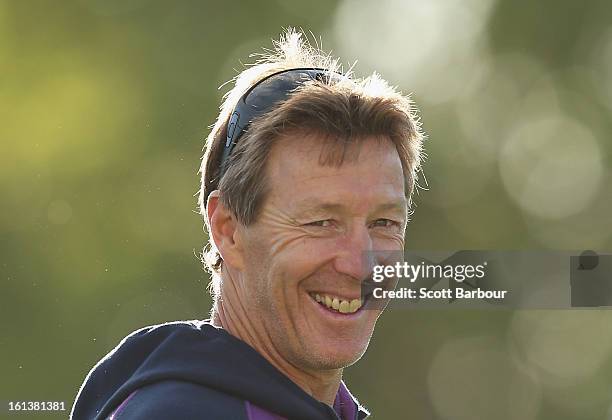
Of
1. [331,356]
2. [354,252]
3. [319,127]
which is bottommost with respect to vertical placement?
[331,356]

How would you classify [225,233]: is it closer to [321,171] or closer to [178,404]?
[321,171]

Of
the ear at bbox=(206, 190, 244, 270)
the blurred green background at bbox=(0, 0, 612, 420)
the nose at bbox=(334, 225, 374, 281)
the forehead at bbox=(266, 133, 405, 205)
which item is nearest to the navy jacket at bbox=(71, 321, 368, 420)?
the ear at bbox=(206, 190, 244, 270)

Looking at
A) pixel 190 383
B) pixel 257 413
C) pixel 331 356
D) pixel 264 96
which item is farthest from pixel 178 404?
pixel 264 96

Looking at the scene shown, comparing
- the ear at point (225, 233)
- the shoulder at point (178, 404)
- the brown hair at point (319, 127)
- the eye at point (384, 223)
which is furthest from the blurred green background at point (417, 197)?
the shoulder at point (178, 404)

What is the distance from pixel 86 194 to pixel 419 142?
9903 millimetres

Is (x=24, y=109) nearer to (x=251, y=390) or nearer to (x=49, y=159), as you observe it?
(x=49, y=159)

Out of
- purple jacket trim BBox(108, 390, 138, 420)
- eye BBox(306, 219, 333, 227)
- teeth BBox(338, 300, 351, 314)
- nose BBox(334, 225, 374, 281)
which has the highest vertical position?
eye BBox(306, 219, 333, 227)

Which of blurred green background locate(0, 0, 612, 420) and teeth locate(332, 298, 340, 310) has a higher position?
blurred green background locate(0, 0, 612, 420)

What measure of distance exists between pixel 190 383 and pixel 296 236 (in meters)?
0.51

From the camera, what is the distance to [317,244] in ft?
10.1

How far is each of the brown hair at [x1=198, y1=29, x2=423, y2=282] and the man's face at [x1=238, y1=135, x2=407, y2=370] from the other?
3cm

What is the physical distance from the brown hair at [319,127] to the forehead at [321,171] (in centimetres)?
1

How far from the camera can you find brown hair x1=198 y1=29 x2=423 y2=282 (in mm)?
3037

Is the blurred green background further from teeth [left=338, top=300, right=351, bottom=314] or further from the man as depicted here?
teeth [left=338, top=300, right=351, bottom=314]
